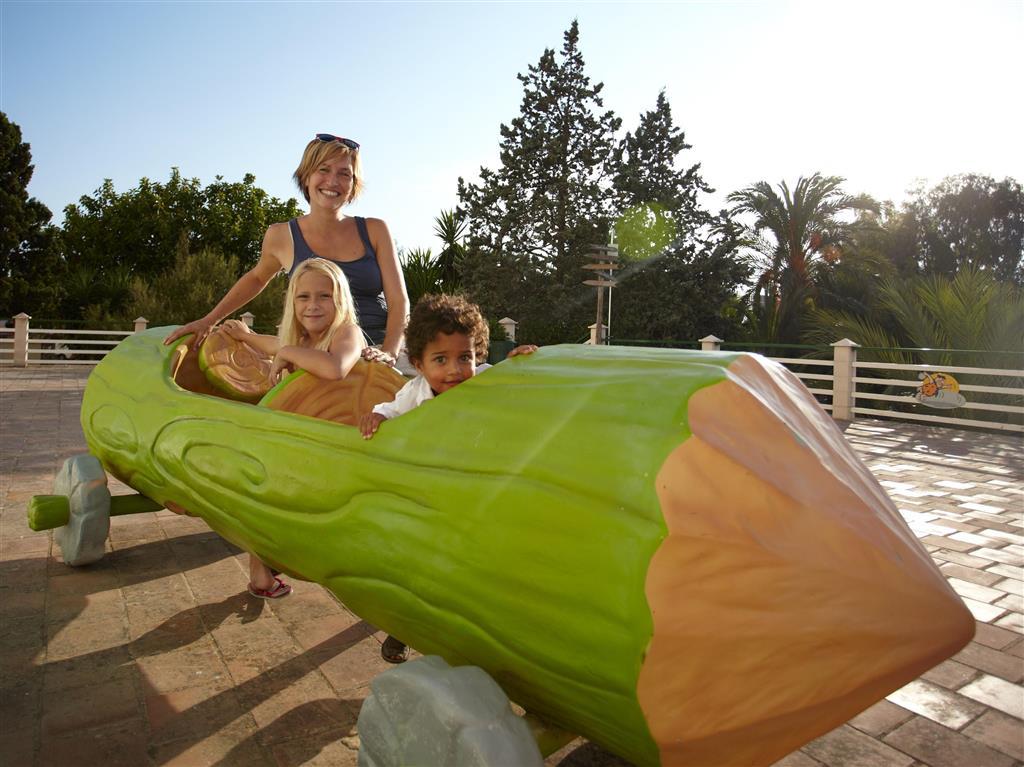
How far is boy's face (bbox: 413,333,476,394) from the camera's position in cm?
178

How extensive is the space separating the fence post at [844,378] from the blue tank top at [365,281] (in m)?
8.28

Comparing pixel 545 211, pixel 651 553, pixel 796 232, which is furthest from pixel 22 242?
pixel 651 553

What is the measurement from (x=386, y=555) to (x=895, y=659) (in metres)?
0.96

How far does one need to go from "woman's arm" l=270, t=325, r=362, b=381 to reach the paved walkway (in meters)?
0.93

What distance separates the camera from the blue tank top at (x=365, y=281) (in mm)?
2988

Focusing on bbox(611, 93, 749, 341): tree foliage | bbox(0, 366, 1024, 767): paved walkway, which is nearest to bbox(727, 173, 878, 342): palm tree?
bbox(611, 93, 749, 341): tree foliage

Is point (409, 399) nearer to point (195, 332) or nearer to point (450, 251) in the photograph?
point (195, 332)

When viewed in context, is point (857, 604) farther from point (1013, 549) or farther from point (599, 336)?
point (599, 336)

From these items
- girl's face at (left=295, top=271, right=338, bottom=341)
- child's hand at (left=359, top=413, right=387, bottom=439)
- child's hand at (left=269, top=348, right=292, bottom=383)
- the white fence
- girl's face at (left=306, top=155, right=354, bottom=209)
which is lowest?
the white fence

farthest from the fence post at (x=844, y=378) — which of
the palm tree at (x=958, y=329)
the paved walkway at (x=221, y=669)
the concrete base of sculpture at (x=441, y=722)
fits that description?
the concrete base of sculpture at (x=441, y=722)

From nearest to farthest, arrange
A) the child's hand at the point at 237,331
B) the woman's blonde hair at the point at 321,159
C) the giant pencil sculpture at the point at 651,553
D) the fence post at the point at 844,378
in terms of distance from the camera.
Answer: the giant pencil sculpture at the point at 651,553
the woman's blonde hair at the point at 321,159
the child's hand at the point at 237,331
the fence post at the point at 844,378

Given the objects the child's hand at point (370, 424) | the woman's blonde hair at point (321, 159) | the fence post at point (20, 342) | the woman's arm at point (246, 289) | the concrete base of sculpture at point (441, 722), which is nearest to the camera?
the concrete base of sculpture at point (441, 722)

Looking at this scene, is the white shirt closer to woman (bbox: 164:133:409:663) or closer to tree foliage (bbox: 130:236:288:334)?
woman (bbox: 164:133:409:663)

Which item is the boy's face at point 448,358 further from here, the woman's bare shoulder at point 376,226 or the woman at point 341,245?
the woman's bare shoulder at point 376,226
